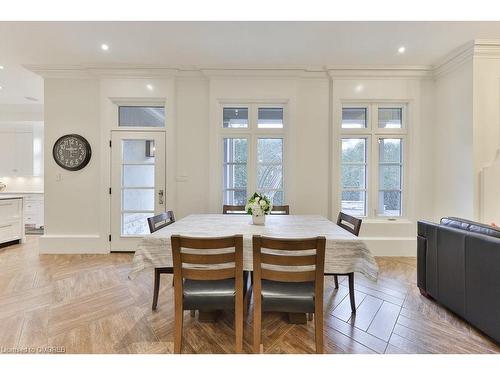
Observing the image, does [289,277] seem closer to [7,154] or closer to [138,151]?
[138,151]

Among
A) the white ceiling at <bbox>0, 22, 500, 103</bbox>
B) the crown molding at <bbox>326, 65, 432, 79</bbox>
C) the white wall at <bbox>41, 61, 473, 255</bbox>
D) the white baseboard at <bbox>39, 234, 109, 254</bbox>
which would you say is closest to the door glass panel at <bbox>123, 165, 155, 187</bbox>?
Answer: the white wall at <bbox>41, 61, 473, 255</bbox>

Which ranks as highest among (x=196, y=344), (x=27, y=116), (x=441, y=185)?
(x=27, y=116)

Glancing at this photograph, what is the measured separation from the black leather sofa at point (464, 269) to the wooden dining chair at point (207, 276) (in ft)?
5.81

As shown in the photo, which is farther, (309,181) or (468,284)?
(309,181)

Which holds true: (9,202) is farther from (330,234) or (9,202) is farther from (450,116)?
(450,116)

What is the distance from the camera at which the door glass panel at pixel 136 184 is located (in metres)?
3.94

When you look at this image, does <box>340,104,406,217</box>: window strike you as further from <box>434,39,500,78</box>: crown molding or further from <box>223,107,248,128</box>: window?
<box>223,107,248,128</box>: window

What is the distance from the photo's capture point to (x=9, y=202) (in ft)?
14.0

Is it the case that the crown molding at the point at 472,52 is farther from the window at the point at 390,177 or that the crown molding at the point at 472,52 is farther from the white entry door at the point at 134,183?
the white entry door at the point at 134,183

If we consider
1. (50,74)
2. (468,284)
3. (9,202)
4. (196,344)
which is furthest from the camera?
(9,202)

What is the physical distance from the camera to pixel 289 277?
1537 mm

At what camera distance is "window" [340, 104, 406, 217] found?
3.94 meters

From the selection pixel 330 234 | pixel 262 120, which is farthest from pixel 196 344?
pixel 262 120
